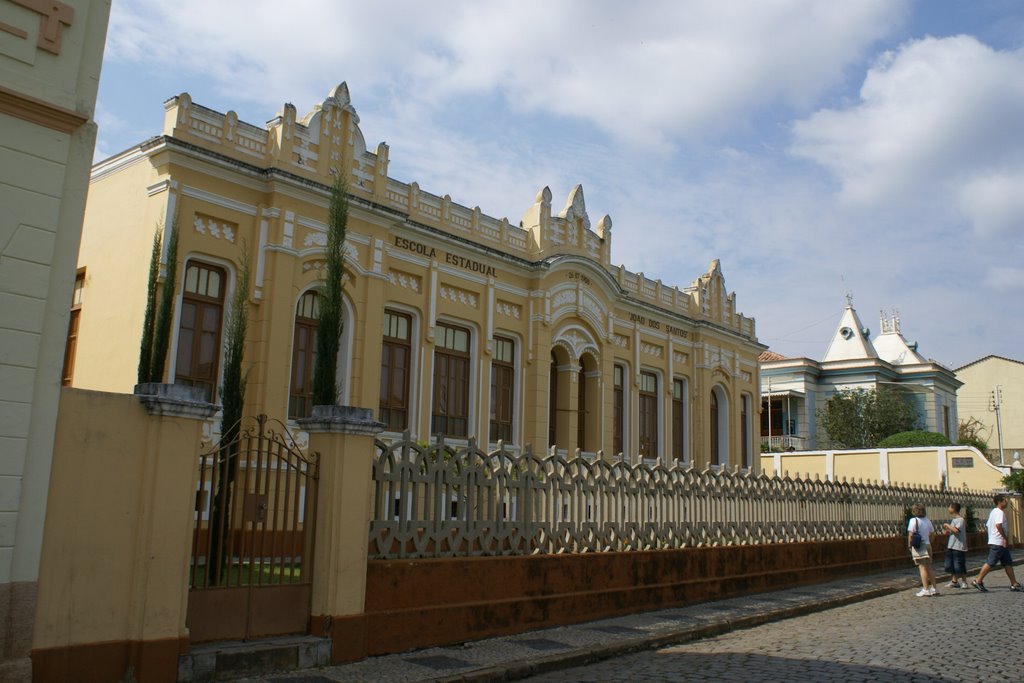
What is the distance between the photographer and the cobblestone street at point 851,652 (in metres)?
7.74

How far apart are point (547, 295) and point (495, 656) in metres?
13.2

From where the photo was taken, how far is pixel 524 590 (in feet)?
31.9

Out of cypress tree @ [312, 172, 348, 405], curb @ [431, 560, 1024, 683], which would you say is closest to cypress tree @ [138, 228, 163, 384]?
cypress tree @ [312, 172, 348, 405]

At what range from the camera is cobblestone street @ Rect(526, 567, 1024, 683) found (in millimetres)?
7742

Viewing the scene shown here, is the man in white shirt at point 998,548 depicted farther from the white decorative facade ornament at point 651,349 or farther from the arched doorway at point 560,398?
the white decorative facade ornament at point 651,349

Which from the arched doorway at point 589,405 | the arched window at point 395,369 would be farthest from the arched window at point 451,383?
the arched doorway at point 589,405

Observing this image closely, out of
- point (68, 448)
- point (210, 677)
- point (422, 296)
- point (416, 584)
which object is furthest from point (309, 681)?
point (422, 296)

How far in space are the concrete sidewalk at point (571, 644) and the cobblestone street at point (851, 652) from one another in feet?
0.56

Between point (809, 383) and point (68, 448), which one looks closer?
point (68, 448)

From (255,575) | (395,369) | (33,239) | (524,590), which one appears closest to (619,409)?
(395,369)

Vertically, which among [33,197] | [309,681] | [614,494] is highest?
[33,197]

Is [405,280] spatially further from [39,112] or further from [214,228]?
[39,112]

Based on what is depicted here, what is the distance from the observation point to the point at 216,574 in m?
7.41

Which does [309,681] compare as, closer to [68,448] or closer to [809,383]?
[68,448]
